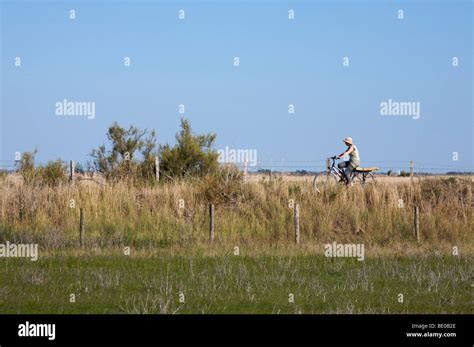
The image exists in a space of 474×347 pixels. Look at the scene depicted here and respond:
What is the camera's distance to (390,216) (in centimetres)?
2428

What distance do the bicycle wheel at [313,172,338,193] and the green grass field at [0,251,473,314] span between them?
7.98 meters

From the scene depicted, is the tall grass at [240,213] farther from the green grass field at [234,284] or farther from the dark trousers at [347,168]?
the green grass field at [234,284]

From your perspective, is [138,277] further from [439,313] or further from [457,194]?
[457,194]

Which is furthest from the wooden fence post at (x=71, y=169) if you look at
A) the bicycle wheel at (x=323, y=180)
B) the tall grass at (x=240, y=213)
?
the bicycle wheel at (x=323, y=180)

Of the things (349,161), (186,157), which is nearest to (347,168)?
(349,161)

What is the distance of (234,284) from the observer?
14500 mm

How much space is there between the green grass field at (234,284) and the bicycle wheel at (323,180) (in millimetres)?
7976

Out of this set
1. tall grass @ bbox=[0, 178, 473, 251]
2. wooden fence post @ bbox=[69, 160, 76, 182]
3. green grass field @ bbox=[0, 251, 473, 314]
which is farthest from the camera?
wooden fence post @ bbox=[69, 160, 76, 182]

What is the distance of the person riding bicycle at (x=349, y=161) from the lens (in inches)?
1048

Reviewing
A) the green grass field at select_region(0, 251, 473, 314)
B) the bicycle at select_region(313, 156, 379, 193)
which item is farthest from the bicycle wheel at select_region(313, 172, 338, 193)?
the green grass field at select_region(0, 251, 473, 314)

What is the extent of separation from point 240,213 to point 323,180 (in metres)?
3.45

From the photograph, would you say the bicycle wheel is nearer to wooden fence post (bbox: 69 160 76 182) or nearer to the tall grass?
the tall grass

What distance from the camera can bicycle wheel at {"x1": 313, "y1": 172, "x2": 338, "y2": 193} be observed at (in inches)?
1048
